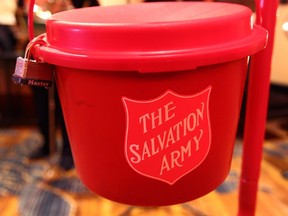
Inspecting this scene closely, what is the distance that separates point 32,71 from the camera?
23.3 inches

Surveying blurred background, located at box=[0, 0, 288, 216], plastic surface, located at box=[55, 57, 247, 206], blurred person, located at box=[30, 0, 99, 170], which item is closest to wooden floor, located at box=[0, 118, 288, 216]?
blurred background, located at box=[0, 0, 288, 216]

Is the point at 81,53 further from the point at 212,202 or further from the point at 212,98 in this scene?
the point at 212,202

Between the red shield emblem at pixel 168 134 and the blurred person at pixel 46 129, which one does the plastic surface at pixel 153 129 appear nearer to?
the red shield emblem at pixel 168 134

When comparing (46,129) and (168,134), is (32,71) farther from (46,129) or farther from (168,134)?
(46,129)

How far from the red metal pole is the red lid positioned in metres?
0.15

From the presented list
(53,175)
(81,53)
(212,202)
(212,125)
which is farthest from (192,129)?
(53,175)

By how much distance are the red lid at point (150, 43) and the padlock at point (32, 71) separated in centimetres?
2

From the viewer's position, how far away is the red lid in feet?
1.62

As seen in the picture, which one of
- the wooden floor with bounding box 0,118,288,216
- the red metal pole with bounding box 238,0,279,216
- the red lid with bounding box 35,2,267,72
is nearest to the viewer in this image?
the red lid with bounding box 35,2,267,72

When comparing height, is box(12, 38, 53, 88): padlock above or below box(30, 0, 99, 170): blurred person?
above

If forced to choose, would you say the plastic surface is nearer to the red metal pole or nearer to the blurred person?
the red metal pole

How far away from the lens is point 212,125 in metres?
0.57

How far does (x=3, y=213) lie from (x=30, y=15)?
902mm

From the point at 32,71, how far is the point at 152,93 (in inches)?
8.3
